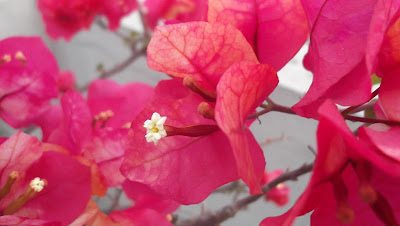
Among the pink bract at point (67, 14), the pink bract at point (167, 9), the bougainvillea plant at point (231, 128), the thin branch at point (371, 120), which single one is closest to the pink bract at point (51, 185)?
the bougainvillea plant at point (231, 128)

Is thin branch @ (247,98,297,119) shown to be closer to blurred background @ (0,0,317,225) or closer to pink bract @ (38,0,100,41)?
blurred background @ (0,0,317,225)

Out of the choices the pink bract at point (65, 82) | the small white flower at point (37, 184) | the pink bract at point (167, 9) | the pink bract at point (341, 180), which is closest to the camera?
the pink bract at point (341, 180)

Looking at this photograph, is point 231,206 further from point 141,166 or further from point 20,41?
point 20,41

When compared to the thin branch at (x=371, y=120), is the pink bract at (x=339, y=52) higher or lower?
higher

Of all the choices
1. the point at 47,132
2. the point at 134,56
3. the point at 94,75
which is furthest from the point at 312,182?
the point at 94,75

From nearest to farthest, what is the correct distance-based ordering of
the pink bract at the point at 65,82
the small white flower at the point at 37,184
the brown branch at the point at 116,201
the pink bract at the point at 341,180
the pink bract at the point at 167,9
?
the pink bract at the point at 341,180 < the small white flower at the point at 37,184 < the brown branch at the point at 116,201 < the pink bract at the point at 167,9 < the pink bract at the point at 65,82

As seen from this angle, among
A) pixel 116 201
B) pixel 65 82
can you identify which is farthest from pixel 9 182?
pixel 65 82

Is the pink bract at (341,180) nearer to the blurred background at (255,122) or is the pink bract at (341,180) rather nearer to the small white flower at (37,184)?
the blurred background at (255,122)

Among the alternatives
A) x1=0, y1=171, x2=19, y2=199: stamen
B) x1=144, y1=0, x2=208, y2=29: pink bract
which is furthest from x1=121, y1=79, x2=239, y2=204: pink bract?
x1=144, y1=0, x2=208, y2=29: pink bract
